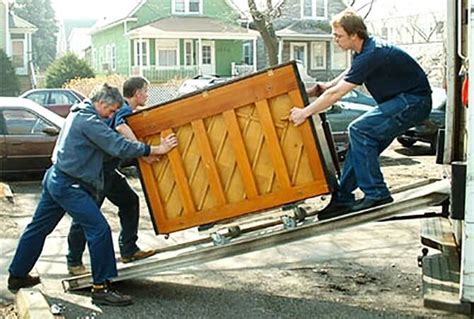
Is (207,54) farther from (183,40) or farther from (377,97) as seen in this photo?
(377,97)

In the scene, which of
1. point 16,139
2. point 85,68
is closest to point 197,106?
point 16,139

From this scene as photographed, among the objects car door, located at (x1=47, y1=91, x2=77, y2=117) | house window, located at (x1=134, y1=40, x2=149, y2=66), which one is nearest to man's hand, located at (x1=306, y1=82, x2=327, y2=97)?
car door, located at (x1=47, y1=91, x2=77, y2=117)

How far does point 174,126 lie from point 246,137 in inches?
24.7

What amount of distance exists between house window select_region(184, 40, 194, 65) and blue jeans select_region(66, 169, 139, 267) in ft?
112

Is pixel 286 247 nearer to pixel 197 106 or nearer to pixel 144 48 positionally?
pixel 197 106

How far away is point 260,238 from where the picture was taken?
6270 mm

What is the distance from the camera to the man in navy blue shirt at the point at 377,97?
6141mm

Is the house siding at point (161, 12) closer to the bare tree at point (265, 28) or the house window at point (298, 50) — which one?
the house window at point (298, 50)

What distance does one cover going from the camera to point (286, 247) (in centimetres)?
887

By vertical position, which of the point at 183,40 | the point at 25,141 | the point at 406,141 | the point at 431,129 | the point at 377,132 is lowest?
the point at 406,141

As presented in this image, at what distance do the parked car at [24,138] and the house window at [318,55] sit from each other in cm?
3116

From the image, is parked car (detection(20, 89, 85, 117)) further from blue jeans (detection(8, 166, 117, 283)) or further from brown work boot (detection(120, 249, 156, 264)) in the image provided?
blue jeans (detection(8, 166, 117, 283))

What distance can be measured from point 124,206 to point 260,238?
5.28 feet

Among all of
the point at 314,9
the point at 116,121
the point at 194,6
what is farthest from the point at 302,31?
the point at 116,121
